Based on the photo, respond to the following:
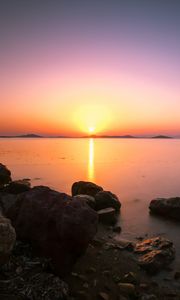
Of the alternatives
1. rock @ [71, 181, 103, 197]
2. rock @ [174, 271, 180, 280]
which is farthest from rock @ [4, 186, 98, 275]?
rock @ [71, 181, 103, 197]

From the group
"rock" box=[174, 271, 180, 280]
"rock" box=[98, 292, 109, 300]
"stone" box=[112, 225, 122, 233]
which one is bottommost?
"stone" box=[112, 225, 122, 233]

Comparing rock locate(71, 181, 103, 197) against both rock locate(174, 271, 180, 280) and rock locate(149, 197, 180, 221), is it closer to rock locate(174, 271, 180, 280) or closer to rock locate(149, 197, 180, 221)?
rock locate(149, 197, 180, 221)

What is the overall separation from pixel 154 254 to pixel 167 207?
25.3 feet

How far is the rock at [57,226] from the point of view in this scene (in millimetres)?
9516

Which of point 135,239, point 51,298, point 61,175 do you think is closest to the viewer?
point 51,298

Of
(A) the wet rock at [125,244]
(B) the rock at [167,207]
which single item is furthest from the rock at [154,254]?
(B) the rock at [167,207]

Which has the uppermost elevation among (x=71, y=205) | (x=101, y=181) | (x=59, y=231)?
(x=71, y=205)

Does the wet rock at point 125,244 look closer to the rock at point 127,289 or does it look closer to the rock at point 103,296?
the rock at point 127,289

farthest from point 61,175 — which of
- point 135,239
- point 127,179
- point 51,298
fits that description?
point 51,298

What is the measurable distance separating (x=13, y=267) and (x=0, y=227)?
4.23ft

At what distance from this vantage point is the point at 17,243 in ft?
33.1

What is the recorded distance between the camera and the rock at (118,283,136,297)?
29.8 feet

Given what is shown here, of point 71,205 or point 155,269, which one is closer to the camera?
point 71,205

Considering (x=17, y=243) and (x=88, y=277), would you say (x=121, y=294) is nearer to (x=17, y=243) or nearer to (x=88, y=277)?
(x=88, y=277)
